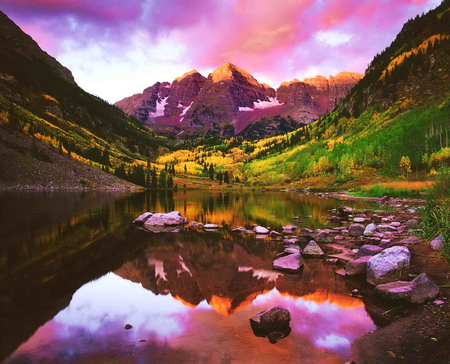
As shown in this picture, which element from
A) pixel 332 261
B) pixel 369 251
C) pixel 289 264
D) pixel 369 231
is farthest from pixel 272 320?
pixel 369 231

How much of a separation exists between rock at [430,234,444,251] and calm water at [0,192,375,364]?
18.4 ft

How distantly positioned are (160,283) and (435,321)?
11323 millimetres

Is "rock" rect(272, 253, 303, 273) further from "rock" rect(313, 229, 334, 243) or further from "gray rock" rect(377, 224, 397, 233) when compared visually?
"gray rock" rect(377, 224, 397, 233)

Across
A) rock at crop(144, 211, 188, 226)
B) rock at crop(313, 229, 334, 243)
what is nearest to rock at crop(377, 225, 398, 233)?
rock at crop(313, 229, 334, 243)

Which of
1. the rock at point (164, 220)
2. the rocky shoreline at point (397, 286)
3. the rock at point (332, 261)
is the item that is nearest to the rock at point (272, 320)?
the rocky shoreline at point (397, 286)

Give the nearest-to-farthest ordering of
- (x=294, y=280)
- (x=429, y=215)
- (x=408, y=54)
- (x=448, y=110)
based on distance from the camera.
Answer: (x=294, y=280) → (x=429, y=215) → (x=448, y=110) → (x=408, y=54)

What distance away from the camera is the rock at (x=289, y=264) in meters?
14.8

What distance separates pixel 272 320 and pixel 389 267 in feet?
23.3

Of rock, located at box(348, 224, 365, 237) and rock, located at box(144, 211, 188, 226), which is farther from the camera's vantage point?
rock, located at box(144, 211, 188, 226)

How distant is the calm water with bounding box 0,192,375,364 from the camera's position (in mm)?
7441

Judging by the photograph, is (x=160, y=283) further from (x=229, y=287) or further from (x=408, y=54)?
(x=408, y=54)

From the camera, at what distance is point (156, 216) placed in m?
32.2

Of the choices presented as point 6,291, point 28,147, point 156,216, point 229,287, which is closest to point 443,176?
point 229,287

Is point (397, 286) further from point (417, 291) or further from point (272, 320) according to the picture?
point (272, 320)
